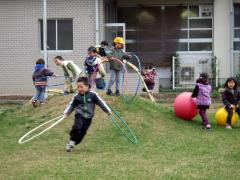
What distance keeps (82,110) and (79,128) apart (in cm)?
35

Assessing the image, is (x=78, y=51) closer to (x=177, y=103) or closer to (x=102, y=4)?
(x=102, y=4)

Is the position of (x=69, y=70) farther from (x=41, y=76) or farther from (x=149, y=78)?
(x=149, y=78)

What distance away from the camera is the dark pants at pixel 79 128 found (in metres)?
11.2

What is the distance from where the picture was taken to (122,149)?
11.4 meters

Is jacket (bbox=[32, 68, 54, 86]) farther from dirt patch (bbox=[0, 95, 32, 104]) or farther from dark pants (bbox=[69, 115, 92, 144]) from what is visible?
dirt patch (bbox=[0, 95, 32, 104])

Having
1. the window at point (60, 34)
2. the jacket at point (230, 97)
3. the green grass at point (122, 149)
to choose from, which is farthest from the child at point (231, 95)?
the window at point (60, 34)

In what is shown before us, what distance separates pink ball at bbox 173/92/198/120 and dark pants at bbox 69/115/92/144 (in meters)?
4.20

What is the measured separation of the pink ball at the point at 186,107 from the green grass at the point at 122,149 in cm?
22

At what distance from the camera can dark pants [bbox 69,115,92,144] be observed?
11.2 m

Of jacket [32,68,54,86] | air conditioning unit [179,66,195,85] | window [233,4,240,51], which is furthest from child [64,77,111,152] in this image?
window [233,4,240,51]

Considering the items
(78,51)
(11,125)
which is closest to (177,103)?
(11,125)

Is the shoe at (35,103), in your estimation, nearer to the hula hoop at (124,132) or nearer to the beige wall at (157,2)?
the hula hoop at (124,132)

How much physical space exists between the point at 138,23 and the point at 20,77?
18.5 feet

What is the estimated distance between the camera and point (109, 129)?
1280cm
